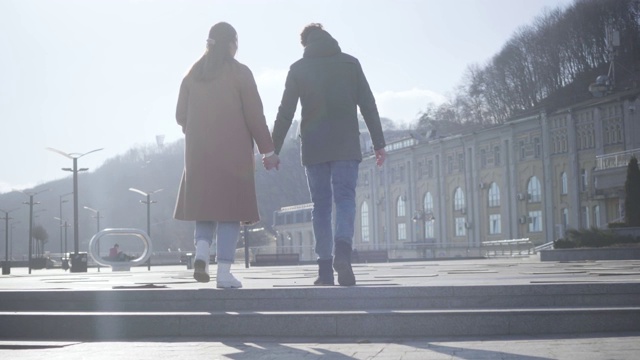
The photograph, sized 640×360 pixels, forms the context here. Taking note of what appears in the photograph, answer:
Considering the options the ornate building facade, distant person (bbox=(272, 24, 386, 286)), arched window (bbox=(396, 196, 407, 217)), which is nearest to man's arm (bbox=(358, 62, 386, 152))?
distant person (bbox=(272, 24, 386, 286))

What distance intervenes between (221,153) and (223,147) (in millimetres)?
53

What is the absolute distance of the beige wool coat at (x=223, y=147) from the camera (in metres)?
8.88

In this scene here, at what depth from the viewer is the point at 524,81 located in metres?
96.4

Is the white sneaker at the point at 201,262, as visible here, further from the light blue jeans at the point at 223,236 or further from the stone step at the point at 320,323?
the stone step at the point at 320,323

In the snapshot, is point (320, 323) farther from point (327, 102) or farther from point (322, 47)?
point (322, 47)

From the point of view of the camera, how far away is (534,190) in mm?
72500

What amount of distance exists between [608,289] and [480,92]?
100751 millimetres

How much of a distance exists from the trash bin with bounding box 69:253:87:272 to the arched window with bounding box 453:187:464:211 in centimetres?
4319

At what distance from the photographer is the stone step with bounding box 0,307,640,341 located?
6.91m

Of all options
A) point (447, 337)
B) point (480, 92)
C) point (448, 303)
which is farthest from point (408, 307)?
point (480, 92)

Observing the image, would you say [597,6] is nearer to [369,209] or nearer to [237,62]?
[369,209]

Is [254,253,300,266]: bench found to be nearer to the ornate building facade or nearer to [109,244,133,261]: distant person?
[109,244,133,261]: distant person

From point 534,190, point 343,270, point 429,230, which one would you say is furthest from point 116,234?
point 429,230

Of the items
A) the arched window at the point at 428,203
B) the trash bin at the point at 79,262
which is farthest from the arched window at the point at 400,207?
the trash bin at the point at 79,262
